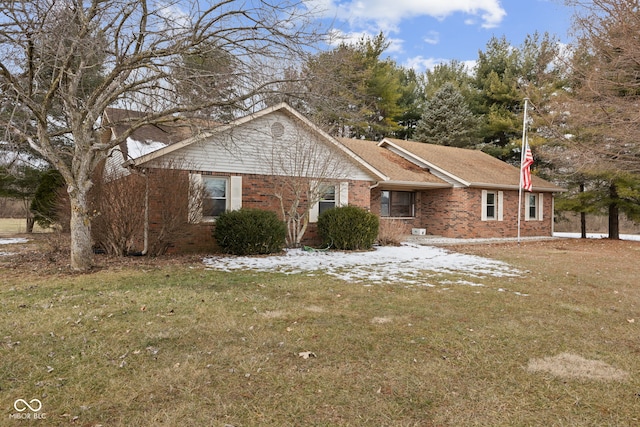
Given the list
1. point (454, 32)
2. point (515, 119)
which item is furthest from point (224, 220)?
point (515, 119)

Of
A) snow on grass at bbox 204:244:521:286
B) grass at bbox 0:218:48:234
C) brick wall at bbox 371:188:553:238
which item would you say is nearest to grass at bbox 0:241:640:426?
snow on grass at bbox 204:244:521:286

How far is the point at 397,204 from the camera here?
18656 millimetres

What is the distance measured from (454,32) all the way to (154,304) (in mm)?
13124

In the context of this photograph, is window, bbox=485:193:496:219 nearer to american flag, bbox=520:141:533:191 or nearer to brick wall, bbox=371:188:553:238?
brick wall, bbox=371:188:553:238

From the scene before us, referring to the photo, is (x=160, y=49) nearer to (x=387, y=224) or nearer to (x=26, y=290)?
(x=26, y=290)

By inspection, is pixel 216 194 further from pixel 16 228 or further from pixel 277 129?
pixel 16 228

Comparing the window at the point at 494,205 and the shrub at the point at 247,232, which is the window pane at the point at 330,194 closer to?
the shrub at the point at 247,232

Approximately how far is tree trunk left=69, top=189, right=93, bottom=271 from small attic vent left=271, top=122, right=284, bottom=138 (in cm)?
592

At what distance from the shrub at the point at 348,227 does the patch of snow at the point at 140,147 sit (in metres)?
5.42

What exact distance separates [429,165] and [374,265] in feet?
33.7

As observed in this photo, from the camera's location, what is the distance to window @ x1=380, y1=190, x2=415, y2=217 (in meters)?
18.2

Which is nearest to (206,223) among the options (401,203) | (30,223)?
(401,203)

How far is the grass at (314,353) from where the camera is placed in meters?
2.73

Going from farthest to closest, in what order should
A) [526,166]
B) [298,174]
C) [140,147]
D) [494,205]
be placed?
[494,205] < [526,166] < [298,174] < [140,147]
